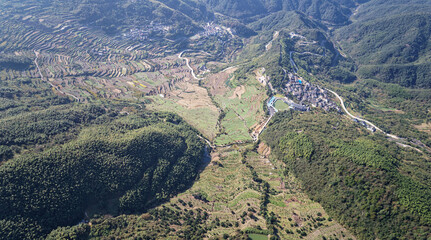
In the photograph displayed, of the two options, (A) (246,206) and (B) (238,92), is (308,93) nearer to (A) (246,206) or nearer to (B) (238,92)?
(B) (238,92)

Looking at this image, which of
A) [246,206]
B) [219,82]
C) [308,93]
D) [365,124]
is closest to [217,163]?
[246,206]

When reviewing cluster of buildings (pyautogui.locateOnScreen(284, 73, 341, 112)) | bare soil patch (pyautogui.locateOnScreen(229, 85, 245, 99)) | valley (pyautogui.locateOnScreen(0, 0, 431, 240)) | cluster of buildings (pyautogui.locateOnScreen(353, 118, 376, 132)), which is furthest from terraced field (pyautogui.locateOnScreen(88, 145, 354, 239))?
cluster of buildings (pyautogui.locateOnScreen(353, 118, 376, 132))

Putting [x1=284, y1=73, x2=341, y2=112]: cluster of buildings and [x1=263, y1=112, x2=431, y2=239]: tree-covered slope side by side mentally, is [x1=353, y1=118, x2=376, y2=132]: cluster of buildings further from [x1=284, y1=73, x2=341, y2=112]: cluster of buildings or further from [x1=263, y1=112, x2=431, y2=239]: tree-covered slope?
[x1=263, y1=112, x2=431, y2=239]: tree-covered slope

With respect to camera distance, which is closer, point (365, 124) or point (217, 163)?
point (217, 163)

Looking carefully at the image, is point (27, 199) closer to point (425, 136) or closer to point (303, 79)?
point (303, 79)

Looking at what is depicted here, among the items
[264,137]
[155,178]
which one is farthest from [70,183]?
[264,137]

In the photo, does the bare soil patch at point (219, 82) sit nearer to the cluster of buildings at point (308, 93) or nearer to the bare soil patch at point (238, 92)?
the bare soil patch at point (238, 92)
